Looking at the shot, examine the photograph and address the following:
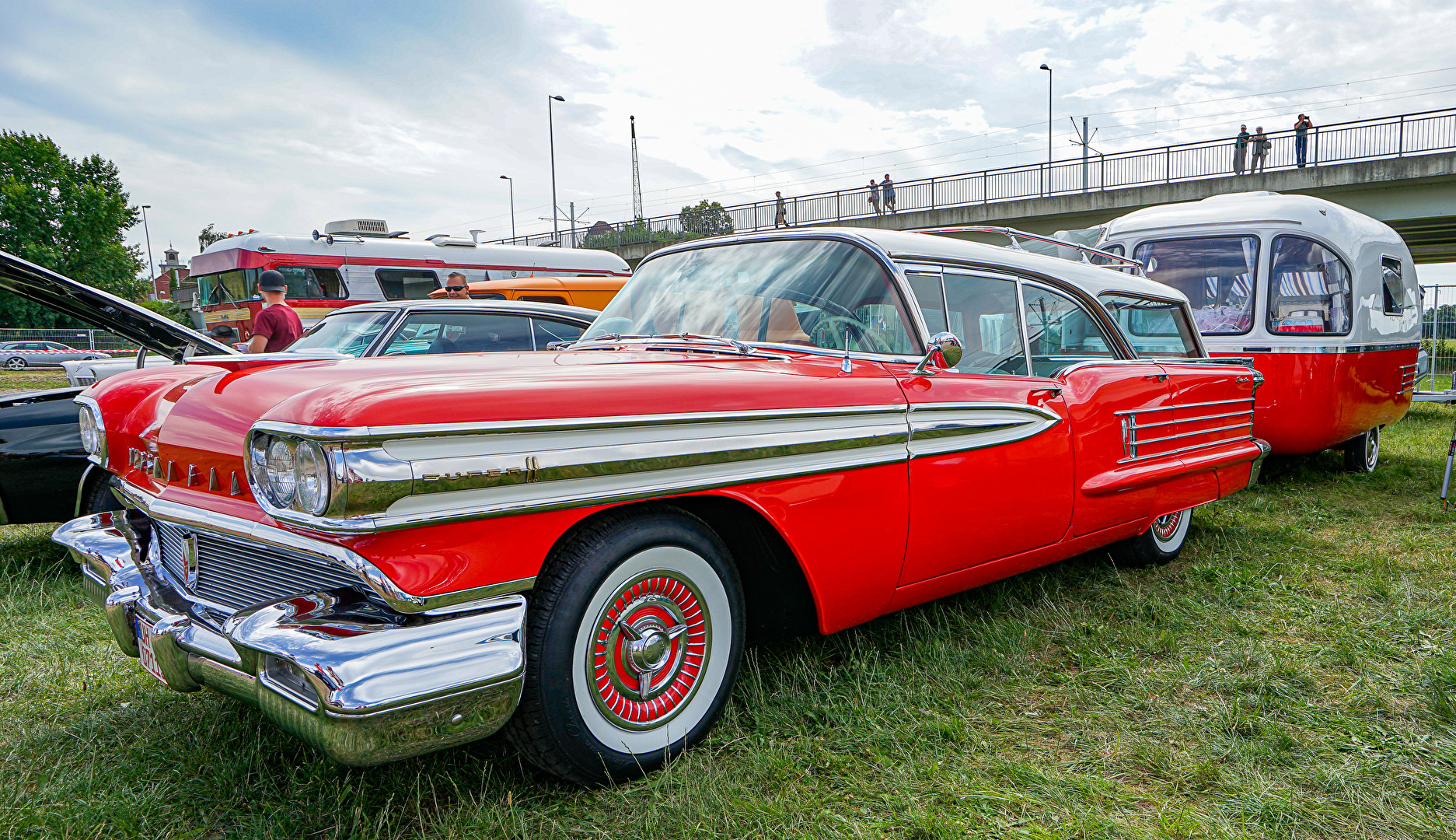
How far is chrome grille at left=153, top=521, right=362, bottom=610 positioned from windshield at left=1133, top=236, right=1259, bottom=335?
6883 millimetres

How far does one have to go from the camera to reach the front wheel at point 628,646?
2.05 metres

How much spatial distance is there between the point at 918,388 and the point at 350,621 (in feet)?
5.86

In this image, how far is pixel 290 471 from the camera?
74.2 inches

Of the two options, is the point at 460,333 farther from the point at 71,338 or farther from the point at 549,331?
the point at 71,338

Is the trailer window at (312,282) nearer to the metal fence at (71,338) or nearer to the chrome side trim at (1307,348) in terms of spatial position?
the chrome side trim at (1307,348)

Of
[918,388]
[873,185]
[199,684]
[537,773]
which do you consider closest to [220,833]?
[199,684]

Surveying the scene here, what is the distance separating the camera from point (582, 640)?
2.10 m

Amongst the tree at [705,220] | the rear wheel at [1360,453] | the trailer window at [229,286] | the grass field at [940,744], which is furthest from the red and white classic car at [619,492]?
the tree at [705,220]

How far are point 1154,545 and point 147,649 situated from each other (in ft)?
13.5

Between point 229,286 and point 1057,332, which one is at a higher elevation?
point 229,286

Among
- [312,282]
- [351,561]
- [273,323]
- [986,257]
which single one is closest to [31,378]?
[312,282]

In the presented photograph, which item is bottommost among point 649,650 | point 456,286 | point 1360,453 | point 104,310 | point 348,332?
point 1360,453

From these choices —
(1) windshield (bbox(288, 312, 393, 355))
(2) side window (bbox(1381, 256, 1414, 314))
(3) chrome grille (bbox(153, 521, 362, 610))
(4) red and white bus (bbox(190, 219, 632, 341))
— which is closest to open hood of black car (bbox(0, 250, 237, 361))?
(3) chrome grille (bbox(153, 521, 362, 610))

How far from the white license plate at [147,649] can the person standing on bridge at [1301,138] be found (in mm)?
22458
